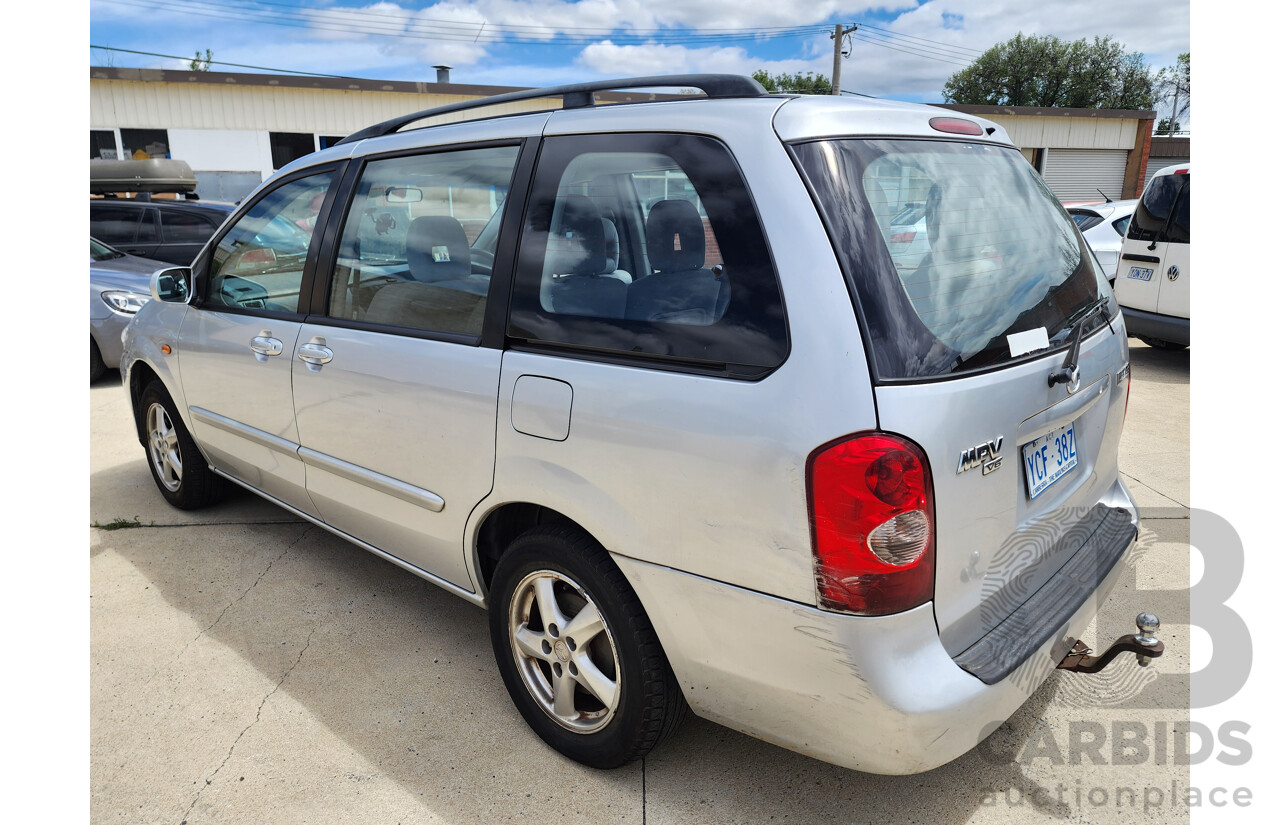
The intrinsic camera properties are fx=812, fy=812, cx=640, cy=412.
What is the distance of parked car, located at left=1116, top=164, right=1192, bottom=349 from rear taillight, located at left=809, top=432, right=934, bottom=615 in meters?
6.62

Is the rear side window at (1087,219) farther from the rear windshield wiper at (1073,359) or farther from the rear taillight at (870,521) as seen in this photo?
the rear taillight at (870,521)

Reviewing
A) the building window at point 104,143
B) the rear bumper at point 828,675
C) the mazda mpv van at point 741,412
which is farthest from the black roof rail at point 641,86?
the building window at point 104,143

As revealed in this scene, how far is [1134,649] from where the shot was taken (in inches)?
78.8

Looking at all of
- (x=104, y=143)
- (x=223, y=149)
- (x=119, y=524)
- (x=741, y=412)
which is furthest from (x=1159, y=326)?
(x=104, y=143)

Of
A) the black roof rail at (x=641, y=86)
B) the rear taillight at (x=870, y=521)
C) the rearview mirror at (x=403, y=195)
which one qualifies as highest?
the black roof rail at (x=641, y=86)

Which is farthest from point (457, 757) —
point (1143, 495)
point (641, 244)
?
point (1143, 495)

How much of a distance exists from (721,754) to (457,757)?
80 cm

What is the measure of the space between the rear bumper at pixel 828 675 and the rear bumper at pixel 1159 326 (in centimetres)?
622

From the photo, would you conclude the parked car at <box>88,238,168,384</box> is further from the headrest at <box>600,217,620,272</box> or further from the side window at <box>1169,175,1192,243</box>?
the side window at <box>1169,175,1192,243</box>

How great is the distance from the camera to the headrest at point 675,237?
2.01m

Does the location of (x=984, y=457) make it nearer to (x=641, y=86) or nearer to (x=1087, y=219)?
(x=641, y=86)

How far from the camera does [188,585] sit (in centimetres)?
356

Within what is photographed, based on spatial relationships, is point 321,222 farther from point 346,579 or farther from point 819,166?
point 819,166

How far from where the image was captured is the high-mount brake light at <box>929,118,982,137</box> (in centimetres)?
218
